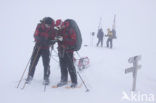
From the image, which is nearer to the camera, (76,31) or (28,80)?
(76,31)

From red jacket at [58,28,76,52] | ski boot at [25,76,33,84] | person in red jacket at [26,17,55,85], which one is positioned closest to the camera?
red jacket at [58,28,76,52]

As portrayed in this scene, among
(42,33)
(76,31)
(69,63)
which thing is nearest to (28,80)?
(69,63)

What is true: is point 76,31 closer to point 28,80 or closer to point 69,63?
point 69,63

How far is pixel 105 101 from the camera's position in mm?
6000

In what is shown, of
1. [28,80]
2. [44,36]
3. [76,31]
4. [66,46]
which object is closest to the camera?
[76,31]

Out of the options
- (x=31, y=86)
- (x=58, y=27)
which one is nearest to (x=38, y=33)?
(x=58, y=27)

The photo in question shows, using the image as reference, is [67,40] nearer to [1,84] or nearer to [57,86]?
[57,86]

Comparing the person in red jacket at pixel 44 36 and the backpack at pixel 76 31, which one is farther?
the person in red jacket at pixel 44 36

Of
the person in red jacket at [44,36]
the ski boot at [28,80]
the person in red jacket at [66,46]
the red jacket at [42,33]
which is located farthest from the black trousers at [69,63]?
the ski boot at [28,80]

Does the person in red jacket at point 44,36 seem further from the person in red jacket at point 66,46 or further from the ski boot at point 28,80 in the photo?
the person in red jacket at point 66,46

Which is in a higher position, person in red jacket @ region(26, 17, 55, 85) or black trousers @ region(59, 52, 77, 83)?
person in red jacket @ region(26, 17, 55, 85)

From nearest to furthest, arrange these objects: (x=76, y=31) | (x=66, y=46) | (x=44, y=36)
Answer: (x=76, y=31) → (x=66, y=46) → (x=44, y=36)

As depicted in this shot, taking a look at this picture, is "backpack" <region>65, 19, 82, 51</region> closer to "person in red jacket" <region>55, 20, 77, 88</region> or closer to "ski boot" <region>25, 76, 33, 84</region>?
"person in red jacket" <region>55, 20, 77, 88</region>

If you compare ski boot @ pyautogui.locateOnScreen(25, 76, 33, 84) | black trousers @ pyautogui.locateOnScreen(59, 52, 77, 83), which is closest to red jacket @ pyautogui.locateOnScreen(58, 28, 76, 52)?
black trousers @ pyautogui.locateOnScreen(59, 52, 77, 83)
